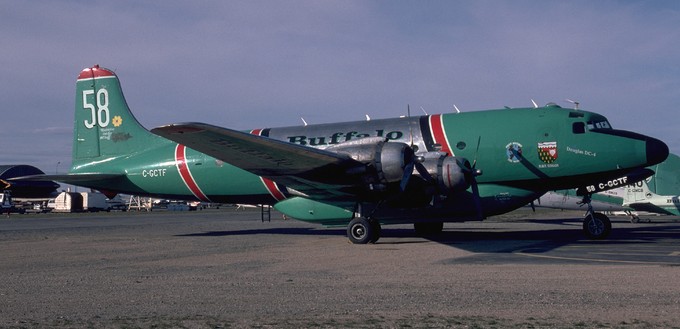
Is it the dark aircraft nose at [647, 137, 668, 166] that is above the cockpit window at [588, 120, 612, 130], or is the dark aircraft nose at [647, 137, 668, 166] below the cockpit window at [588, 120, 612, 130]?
below

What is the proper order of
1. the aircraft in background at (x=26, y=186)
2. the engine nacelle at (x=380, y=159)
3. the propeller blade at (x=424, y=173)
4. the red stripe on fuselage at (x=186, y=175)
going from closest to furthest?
the engine nacelle at (x=380, y=159)
the propeller blade at (x=424, y=173)
the red stripe on fuselage at (x=186, y=175)
the aircraft in background at (x=26, y=186)

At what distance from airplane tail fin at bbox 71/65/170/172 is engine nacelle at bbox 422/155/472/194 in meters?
11.4

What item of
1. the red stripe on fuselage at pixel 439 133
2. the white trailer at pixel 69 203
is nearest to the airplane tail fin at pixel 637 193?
the red stripe on fuselage at pixel 439 133

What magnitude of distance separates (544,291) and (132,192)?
18.0 m

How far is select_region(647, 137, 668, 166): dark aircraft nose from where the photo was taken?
18.2 m

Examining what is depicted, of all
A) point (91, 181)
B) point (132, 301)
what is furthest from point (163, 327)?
point (91, 181)

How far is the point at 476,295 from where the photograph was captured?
890 cm

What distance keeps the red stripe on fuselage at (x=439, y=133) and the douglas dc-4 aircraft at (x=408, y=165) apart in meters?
0.03

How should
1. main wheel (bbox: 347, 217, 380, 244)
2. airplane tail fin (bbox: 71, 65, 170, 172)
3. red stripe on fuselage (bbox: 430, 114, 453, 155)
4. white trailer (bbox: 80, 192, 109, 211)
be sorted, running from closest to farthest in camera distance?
main wheel (bbox: 347, 217, 380, 244) < red stripe on fuselage (bbox: 430, 114, 453, 155) < airplane tail fin (bbox: 71, 65, 170, 172) < white trailer (bbox: 80, 192, 109, 211)

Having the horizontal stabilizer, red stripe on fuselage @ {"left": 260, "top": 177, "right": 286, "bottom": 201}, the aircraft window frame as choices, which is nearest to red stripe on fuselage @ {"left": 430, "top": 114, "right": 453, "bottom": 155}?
the aircraft window frame

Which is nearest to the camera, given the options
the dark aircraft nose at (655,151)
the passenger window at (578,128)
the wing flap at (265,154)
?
the wing flap at (265,154)

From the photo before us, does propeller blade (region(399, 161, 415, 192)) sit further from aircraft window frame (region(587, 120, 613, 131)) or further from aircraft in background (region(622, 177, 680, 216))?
aircraft in background (region(622, 177, 680, 216))

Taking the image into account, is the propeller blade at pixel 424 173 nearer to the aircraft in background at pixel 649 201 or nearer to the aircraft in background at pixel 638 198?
the aircraft in background at pixel 638 198

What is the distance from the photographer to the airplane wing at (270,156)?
49.6ft
